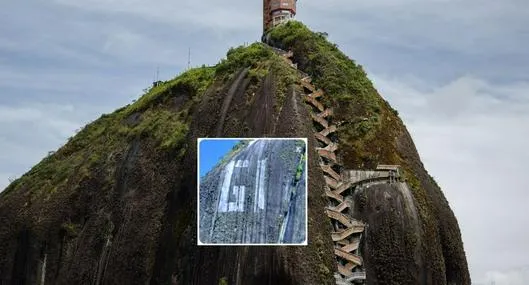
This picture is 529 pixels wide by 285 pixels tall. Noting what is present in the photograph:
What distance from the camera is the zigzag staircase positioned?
35.1 m

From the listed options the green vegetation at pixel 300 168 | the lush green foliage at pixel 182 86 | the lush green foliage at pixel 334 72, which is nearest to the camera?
the green vegetation at pixel 300 168

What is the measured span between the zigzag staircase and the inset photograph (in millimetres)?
2453

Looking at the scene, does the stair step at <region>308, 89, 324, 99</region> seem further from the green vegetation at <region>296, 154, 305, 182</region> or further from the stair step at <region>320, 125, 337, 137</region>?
the green vegetation at <region>296, 154, 305, 182</region>

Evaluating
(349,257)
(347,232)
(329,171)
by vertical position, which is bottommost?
(349,257)

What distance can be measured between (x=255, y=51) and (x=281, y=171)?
34.8 ft

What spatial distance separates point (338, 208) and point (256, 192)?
11.6ft

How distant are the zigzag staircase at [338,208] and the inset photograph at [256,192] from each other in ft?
8.05

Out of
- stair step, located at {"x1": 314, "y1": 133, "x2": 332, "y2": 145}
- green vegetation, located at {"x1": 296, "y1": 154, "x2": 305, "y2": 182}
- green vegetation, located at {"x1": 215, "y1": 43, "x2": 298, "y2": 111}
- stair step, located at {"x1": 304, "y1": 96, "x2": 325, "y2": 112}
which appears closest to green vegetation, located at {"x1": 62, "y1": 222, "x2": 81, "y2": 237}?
green vegetation, located at {"x1": 215, "y1": 43, "x2": 298, "y2": 111}

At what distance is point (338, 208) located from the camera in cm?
3625

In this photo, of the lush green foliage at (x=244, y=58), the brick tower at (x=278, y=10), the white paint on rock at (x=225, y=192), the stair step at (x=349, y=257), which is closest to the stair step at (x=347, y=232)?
the stair step at (x=349, y=257)

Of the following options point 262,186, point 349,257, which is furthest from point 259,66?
point 349,257

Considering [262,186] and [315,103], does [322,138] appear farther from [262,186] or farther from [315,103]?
[262,186]

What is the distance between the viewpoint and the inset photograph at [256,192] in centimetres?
3350

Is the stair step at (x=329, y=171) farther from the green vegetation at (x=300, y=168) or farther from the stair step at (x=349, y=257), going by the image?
the stair step at (x=349, y=257)
